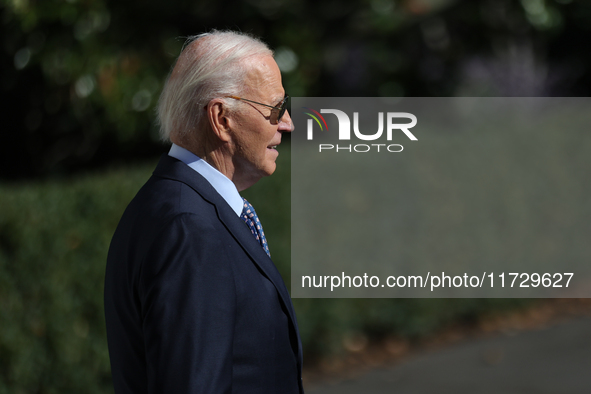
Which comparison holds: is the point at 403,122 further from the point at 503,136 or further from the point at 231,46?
the point at 231,46

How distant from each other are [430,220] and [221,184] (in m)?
4.86

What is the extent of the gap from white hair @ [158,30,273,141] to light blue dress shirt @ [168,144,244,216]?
1.9 inches

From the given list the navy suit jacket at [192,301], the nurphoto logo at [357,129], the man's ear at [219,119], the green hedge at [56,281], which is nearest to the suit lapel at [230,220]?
the navy suit jacket at [192,301]

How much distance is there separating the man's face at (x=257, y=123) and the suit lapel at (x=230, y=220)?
0.45 ft

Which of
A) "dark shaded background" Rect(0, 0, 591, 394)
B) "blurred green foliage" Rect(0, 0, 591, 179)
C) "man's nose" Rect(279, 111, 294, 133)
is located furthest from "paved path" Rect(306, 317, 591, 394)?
"man's nose" Rect(279, 111, 294, 133)

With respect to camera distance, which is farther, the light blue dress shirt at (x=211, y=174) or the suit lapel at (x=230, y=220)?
the light blue dress shirt at (x=211, y=174)

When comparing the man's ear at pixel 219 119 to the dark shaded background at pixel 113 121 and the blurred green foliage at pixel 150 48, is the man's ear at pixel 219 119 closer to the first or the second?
the dark shaded background at pixel 113 121

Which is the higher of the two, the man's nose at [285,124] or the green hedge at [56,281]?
the man's nose at [285,124]

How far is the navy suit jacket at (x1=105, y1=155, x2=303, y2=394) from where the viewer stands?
1249mm

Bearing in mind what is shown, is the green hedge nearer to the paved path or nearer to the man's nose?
the paved path

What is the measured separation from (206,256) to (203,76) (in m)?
0.43

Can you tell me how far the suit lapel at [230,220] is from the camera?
1.40 metres

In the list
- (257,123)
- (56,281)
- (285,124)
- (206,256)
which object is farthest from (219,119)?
(56,281)

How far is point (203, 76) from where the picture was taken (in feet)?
4.75
